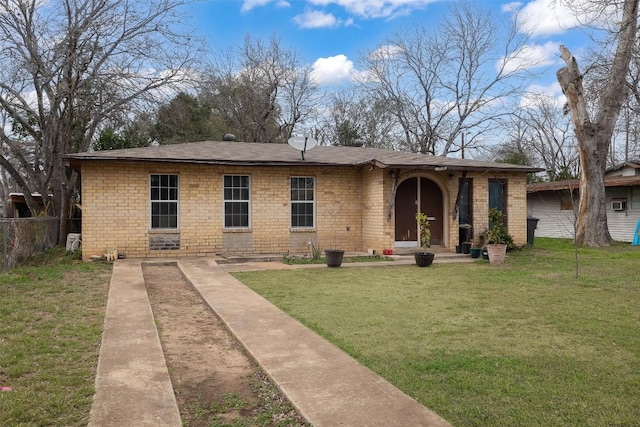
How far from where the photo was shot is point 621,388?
12.5 feet

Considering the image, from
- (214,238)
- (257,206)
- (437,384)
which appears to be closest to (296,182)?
(257,206)

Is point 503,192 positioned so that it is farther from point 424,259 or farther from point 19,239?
point 19,239

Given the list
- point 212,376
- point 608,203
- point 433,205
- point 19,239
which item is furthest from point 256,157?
point 608,203

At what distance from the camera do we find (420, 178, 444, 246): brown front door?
1506 centimetres

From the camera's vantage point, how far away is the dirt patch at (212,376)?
3482 millimetres

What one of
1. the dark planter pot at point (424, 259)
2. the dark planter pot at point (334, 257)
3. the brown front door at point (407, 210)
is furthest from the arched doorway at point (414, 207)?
the dark planter pot at point (334, 257)

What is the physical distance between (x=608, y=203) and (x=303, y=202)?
14201 millimetres

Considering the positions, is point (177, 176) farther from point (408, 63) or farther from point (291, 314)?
point (408, 63)

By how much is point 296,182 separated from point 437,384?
11288mm

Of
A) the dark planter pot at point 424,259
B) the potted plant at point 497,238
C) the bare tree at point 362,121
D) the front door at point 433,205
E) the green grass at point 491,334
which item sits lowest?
the green grass at point 491,334

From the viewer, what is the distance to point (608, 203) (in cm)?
2092

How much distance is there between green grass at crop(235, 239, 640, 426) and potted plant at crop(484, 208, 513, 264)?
164 cm

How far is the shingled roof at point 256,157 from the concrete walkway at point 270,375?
674 centimetres

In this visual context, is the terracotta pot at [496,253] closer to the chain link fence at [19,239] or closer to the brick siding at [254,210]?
the brick siding at [254,210]
